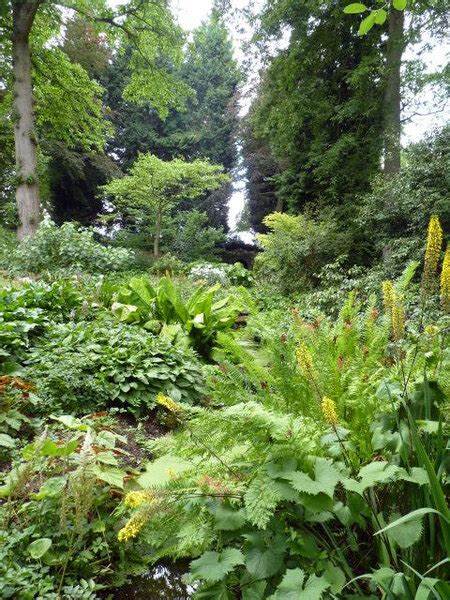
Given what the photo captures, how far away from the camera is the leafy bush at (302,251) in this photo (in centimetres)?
743

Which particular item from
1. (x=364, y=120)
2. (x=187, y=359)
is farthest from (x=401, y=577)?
(x=364, y=120)

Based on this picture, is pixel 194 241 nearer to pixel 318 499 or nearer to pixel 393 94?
pixel 393 94

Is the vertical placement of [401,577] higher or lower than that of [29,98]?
lower

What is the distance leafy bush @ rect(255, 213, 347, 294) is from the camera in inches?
293

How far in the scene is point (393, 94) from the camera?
322 inches

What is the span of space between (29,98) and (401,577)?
401 inches

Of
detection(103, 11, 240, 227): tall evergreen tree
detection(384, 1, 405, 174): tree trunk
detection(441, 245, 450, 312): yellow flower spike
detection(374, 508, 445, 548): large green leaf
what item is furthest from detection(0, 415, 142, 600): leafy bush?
detection(103, 11, 240, 227): tall evergreen tree

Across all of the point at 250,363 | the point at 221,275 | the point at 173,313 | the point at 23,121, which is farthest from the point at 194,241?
the point at 250,363

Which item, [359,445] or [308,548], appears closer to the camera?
[308,548]

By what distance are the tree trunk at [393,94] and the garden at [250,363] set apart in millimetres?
46

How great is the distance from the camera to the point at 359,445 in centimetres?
141

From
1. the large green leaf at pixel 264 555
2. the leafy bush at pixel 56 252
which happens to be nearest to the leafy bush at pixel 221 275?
the leafy bush at pixel 56 252

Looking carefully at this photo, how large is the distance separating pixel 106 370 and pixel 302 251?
5.38 meters

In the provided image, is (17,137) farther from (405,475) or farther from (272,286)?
(405,475)
